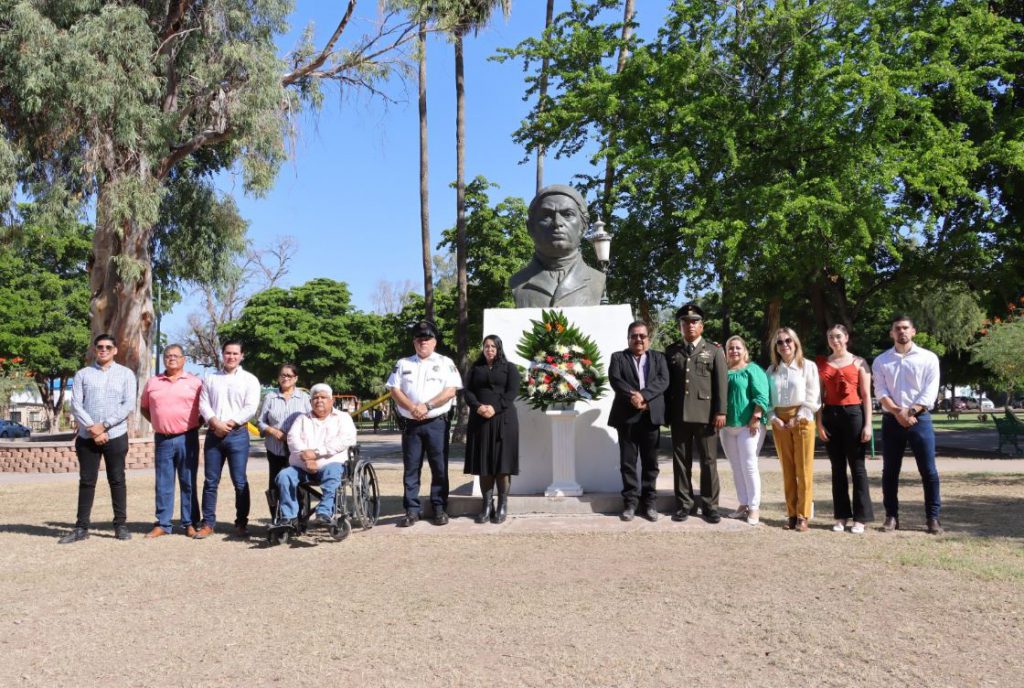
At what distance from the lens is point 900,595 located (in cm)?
495

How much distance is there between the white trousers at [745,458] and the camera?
747 centimetres

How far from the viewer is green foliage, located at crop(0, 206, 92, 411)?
3634cm

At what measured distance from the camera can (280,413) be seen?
7617 mm

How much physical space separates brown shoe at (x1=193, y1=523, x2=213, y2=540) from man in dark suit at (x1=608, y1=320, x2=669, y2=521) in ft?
12.5

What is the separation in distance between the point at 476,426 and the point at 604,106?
1163cm

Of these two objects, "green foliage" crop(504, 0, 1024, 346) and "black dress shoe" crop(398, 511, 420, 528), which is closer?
"black dress shoe" crop(398, 511, 420, 528)

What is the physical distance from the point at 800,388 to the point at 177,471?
18.7 ft

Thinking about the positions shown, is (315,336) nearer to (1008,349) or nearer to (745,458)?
(1008,349)

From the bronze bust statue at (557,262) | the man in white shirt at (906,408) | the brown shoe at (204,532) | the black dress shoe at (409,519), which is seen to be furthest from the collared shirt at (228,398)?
the man in white shirt at (906,408)

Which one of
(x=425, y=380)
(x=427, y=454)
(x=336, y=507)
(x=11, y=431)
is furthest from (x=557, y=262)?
(x=11, y=431)

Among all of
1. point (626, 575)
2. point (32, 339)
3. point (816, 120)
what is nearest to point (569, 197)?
point (626, 575)

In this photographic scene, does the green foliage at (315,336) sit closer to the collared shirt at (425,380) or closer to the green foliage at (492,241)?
the green foliage at (492,241)

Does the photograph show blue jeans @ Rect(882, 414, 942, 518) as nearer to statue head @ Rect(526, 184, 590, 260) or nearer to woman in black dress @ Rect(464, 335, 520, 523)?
woman in black dress @ Rect(464, 335, 520, 523)

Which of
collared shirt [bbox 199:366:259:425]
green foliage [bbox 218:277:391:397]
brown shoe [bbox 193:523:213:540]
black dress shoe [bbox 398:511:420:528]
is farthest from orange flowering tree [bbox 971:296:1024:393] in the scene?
green foliage [bbox 218:277:391:397]
